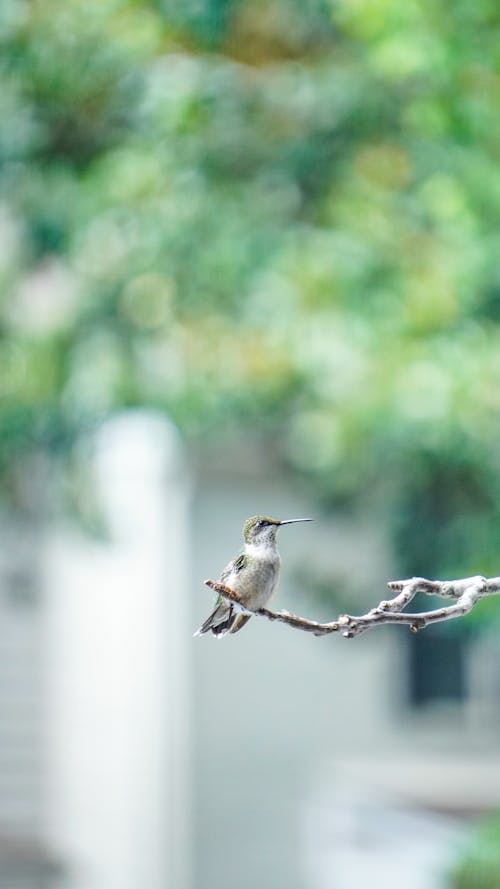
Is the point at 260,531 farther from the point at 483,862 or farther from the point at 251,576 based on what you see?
the point at 483,862

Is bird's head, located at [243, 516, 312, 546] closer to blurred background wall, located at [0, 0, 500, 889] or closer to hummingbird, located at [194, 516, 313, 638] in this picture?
hummingbird, located at [194, 516, 313, 638]

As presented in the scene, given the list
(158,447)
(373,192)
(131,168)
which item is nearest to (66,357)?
(131,168)

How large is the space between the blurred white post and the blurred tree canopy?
286 cm

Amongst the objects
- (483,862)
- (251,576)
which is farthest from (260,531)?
(483,862)

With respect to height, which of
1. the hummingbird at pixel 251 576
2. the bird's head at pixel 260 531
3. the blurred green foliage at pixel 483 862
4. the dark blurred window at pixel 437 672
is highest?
the dark blurred window at pixel 437 672

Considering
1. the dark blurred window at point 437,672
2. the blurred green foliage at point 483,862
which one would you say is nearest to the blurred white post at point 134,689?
the dark blurred window at point 437,672

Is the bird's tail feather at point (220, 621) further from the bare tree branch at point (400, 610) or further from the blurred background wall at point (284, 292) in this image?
the blurred background wall at point (284, 292)

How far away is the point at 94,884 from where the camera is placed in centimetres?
1125

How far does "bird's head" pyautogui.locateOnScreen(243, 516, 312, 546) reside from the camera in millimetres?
934

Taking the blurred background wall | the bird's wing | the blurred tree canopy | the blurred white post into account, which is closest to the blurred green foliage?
the blurred background wall

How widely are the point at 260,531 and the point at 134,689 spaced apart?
10696mm

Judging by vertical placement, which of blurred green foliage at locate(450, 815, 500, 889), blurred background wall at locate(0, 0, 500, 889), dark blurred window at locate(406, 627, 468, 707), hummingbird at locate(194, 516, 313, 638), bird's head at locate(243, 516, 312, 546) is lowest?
blurred green foliage at locate(450, 815, 500, 889)

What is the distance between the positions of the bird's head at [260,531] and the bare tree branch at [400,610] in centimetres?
5

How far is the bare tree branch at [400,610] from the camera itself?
0.81m
